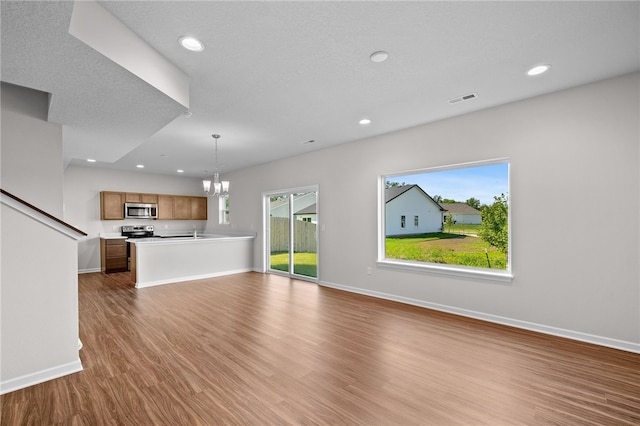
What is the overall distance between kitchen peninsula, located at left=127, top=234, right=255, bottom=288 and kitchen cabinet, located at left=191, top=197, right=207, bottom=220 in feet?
8.71

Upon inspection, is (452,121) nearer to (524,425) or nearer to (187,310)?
(524,425)

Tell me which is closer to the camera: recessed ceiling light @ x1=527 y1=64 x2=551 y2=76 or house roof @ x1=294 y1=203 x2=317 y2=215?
recessed ceiling light @ x1=527 y1=64 x2=551 y2=76

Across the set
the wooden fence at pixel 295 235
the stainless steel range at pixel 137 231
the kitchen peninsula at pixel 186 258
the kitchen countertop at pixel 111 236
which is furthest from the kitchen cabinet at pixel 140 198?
the wooden fence at pixel 295 235

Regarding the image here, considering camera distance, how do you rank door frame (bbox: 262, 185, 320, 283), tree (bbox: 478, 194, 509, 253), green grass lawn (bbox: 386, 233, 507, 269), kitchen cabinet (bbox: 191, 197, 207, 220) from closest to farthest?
tree (bbox: 478, 194, 509, 253), green grass lawn (bbox: 386, 233, 507, 269), door frame (bbox: 262, 185, 320, 283), kitchen cabinet (bbox: 191, 197, 207, 220)

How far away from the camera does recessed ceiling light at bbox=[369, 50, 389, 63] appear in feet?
8.14

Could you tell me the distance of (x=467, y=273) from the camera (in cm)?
388

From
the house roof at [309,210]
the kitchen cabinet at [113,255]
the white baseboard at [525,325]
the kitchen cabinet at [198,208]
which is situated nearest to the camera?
the white baseboard at [525,325]

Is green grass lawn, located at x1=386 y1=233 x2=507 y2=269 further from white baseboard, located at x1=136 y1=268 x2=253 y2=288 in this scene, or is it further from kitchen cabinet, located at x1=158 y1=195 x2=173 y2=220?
kitchen cabinet, located at x1=158 y1=195 x2=173 y2=220

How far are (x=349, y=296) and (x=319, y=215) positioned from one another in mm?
1776

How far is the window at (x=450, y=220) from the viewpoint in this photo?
150 inches

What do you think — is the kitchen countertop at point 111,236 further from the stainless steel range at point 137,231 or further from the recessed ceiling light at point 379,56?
the recessed ceiling light at point 379,56

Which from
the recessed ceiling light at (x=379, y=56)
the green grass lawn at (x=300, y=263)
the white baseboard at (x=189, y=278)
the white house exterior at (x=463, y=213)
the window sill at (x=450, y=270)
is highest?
the recessed ceiling light at (x=379, y=56)

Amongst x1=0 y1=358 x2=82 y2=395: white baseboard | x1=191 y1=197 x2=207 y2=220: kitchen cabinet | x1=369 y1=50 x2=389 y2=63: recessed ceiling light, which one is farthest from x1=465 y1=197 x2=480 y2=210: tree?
x1=191 y1=197 x2=207 y2=220: kitchen cabinet

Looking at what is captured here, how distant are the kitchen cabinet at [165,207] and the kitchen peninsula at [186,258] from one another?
2.06m
